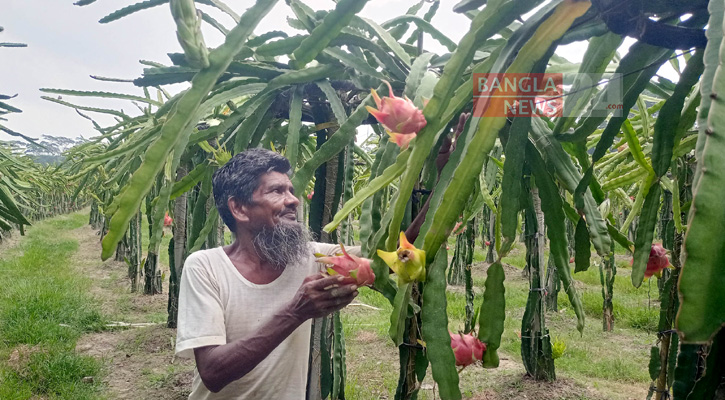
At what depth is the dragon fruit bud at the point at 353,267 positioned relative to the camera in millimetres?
562

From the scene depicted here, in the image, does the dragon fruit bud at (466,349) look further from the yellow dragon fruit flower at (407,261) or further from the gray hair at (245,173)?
the yellow dragon fruit flower at (407,261)

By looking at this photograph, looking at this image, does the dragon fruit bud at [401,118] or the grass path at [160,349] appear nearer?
the dragon fruit bud at [401,118]

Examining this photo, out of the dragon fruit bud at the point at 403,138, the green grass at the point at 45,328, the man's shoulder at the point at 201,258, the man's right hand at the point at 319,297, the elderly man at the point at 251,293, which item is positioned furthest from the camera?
the green grass at the point at 45,328

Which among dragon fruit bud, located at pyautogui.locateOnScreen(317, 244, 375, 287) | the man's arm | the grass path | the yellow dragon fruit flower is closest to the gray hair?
the man's arm

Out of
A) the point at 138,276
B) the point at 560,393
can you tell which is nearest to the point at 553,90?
the point at 560,393

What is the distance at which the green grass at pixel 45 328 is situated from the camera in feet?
7.43

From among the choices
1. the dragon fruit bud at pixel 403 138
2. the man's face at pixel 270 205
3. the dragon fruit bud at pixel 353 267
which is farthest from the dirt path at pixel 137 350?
the dragon fruit bud at pixel 403 138

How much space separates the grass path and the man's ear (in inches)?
33.7

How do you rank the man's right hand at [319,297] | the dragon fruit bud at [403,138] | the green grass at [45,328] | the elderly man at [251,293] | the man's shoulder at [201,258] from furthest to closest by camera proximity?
the green grass at [45,328]
the man's shoulder at [201,258]
the elderly man at [251,293]
the man's right hand at [319,297]
the dragon fruit bud at [403,138]

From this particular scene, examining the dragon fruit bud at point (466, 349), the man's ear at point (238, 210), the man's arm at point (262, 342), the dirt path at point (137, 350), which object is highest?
the man's ear at point (238, 210)

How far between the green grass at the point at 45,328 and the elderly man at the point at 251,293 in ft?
5.18

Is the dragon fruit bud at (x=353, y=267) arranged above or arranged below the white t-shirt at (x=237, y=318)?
above

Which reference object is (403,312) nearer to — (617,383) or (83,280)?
(617,383)

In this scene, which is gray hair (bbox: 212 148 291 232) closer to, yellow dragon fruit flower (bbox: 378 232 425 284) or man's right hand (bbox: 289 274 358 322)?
man's right hand (bbox: 289 274 358 322)
